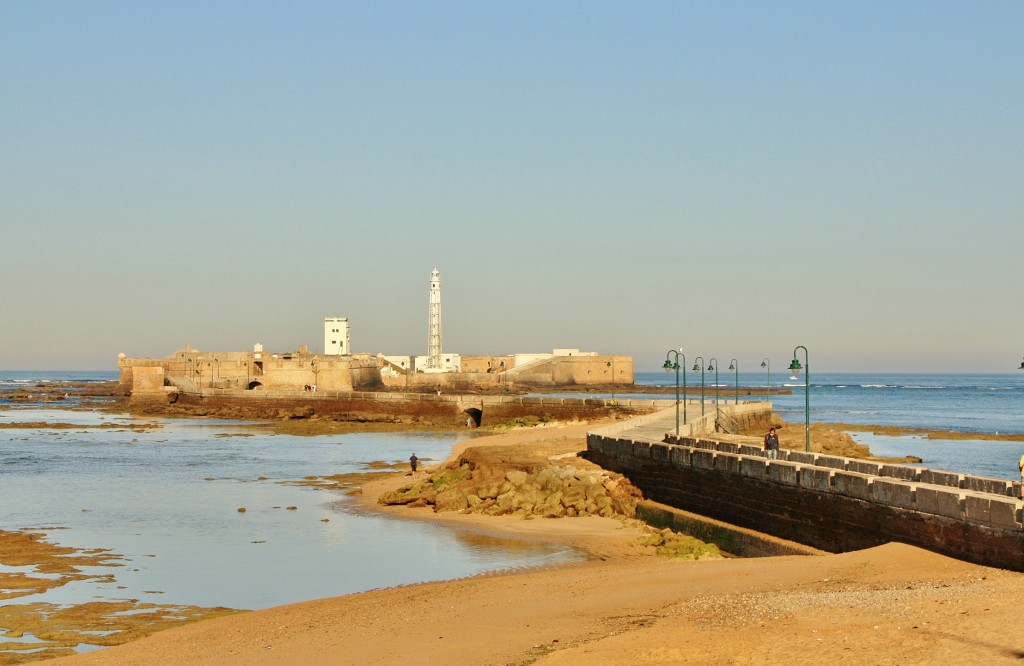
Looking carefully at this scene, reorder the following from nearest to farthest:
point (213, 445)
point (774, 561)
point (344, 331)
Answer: point (774, 561), point (213, 445), point (344, 331)

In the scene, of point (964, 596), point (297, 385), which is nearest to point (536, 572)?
point (964, 596)

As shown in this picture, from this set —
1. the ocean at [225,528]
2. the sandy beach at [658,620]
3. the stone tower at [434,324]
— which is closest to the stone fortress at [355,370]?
the stone tower at [434,324]

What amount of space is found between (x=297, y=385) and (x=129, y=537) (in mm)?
75122

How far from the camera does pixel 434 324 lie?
126 m

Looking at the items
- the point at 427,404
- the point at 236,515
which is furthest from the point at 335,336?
the point at 236,515

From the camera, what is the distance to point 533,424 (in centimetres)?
6594

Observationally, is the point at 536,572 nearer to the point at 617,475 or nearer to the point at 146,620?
the point at 146,620

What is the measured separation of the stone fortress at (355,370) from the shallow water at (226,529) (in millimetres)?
47758

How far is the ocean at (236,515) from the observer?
70.6 feet

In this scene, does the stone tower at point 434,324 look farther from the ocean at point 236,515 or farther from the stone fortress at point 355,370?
the ocean at point 236,515

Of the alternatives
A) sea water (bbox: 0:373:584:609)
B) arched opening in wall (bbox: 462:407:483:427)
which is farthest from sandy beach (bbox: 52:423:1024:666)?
arched opening in wall (bbox: 462:407:483:427)

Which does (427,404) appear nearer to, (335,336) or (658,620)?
(335,336)

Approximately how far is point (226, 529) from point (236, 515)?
2.61 metres

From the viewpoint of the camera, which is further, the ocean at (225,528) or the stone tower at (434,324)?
the stone tower at (434,324)
